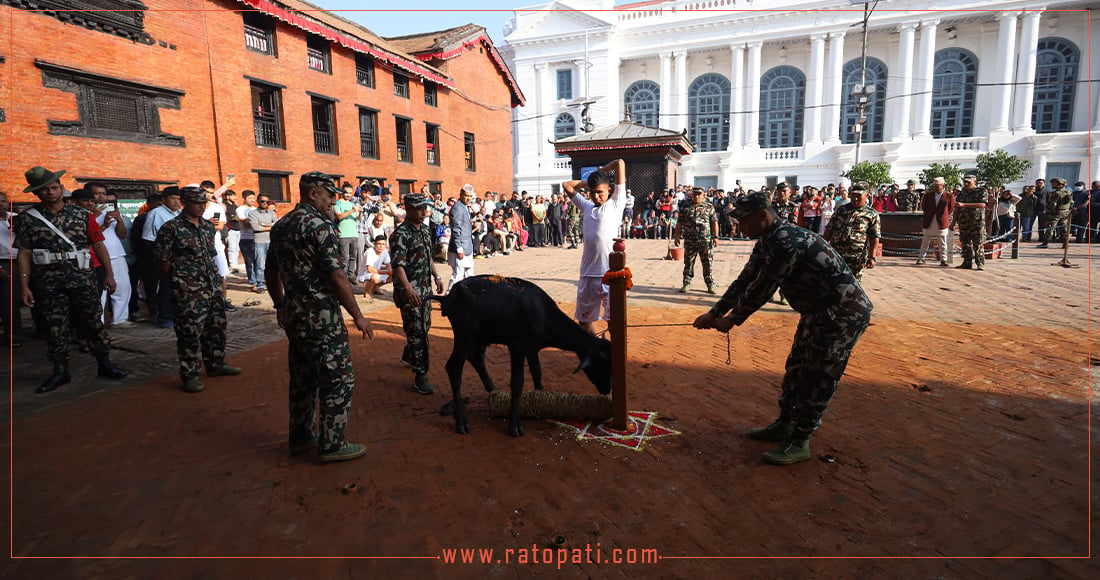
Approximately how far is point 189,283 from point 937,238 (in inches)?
620

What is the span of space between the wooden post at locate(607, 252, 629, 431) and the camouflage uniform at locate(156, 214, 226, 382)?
433 cm

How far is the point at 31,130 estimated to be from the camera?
11.8 m

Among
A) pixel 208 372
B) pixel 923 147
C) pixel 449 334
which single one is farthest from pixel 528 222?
pixel 923 147

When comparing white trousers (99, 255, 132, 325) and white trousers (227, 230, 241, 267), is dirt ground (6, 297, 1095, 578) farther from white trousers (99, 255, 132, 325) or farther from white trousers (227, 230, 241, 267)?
white trousers (227, 230, 241, 267)

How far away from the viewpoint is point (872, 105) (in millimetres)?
37094

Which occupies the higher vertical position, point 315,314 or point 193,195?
point 193,195

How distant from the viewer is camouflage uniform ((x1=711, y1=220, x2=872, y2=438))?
346 cm

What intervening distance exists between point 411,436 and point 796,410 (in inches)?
121

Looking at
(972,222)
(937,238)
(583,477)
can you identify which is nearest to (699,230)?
(583,477)

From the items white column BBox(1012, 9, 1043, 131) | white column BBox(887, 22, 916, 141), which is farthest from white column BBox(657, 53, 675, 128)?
white column BBox(1012, 9, 1043, 131)

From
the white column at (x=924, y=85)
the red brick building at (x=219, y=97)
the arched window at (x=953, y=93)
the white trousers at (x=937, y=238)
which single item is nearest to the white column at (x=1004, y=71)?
the arched window at (x=953, y=93)

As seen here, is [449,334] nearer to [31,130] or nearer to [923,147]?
[31,130]

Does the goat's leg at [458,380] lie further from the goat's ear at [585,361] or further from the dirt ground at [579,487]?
the goat's ear at [585,361]

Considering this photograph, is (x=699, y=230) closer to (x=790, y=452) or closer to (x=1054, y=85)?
(x=790, y=452)
